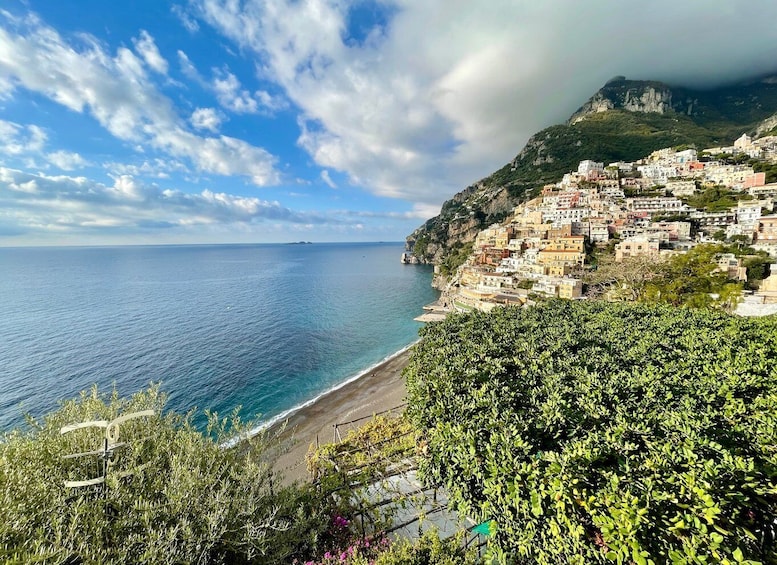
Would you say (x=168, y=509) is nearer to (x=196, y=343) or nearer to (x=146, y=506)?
(x=146, y=506)

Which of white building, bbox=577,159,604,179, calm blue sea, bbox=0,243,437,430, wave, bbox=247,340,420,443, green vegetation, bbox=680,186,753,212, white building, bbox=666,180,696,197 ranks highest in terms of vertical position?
white building, bbox=577,159,604,179

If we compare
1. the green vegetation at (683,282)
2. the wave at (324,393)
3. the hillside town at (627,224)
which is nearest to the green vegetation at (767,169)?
the hillside town at (627,224)

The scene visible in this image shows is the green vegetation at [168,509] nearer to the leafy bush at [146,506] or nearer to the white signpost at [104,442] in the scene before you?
the leafy bush at [146,506]

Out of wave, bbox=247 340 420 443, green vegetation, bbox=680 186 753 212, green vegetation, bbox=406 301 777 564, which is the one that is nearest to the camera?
green vegetation, bbox=406 301 777 564

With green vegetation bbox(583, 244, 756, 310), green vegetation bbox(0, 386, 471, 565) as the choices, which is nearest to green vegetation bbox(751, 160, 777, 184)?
green vegetation bbox(583, 244, 756, 310)

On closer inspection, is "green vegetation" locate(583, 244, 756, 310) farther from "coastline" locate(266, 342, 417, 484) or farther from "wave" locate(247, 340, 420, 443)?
"wave" locate(247, 340, 420, 443)

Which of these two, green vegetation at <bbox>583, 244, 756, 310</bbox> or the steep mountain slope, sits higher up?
the steep mountain slope

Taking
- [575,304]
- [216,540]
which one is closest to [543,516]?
[216,540]
